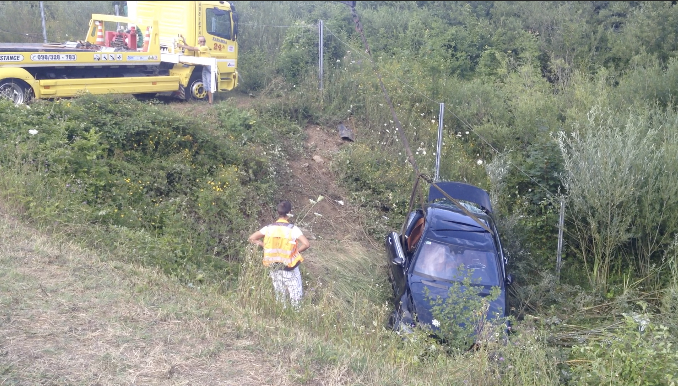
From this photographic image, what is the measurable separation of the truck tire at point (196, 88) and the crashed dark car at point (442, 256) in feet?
24.5

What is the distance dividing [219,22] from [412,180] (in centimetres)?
719

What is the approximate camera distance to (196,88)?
→ 14.7 meters

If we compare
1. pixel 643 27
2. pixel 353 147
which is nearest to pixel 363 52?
pixel 353 147

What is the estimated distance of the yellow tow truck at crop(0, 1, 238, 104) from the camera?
11312 mm

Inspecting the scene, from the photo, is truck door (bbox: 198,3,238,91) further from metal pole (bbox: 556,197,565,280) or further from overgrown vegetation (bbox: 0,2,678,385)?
metal pole (bbox: 556,197,565,280)

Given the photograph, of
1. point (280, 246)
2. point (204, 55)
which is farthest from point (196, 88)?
point (280, 246)

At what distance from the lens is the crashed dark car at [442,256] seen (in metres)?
7.35

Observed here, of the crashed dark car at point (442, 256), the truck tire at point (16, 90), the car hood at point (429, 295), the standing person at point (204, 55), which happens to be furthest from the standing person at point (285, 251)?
the standing person at point (204, 55)

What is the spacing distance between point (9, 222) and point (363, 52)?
1198cm

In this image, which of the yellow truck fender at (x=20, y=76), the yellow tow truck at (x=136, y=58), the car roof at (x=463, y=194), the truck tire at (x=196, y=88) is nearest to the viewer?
the car roof at (x=463, y=194)

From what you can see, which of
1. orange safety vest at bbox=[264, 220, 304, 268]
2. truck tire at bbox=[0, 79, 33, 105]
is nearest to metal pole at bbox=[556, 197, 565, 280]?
orange safety vest at bbox=[264, 220, 304, 268]

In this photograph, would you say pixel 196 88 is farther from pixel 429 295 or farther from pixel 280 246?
pixel 429 295

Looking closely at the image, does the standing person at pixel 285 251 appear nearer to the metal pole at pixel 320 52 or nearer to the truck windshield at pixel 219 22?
the metal pole at pixel 320 52

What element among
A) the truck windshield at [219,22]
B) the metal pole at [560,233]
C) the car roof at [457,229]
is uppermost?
the truck windshield at [219,22]
